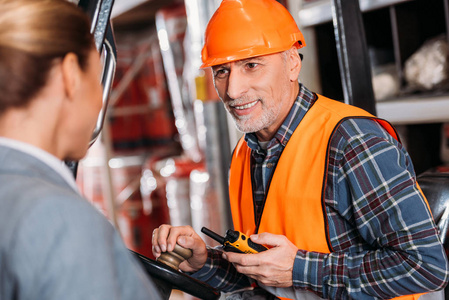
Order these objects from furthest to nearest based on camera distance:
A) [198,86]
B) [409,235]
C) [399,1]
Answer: [198,86] → [399,1] → [409,235]

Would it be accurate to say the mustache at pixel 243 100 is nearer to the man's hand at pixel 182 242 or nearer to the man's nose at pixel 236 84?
the man's nose at pixel 236 84

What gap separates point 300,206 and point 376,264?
0.93 ft

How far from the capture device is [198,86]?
3.73 metres

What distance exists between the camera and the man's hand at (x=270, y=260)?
1656mm

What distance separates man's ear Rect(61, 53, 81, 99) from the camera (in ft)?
2.97

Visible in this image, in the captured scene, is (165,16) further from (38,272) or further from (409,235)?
(38,272)

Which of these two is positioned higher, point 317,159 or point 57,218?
point 57,218

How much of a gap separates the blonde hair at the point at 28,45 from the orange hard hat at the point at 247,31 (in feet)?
3.24

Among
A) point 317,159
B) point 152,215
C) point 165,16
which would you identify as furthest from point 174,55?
point 317,159

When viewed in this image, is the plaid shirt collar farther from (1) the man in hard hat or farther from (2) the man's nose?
(2) the man's nose

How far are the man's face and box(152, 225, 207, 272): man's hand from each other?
1.31 ft

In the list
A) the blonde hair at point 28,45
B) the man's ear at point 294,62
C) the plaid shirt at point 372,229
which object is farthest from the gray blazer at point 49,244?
the man's ear at point 294,62

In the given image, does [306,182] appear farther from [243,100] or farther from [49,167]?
[49,167]

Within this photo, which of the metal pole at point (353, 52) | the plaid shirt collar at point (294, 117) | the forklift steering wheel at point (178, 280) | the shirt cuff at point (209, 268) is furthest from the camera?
the metal pole at point (353, 52)
